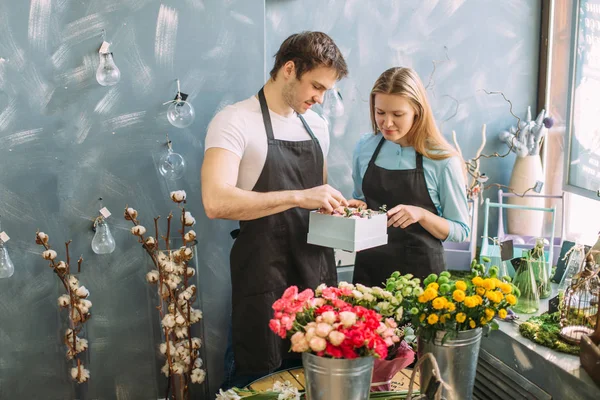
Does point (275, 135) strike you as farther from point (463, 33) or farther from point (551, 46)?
point (551, 46)

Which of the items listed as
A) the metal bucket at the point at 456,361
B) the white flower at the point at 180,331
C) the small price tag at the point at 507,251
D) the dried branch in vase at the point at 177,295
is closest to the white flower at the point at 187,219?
the dried branch in vase at the point at 177,295

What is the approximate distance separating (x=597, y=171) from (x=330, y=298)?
7.04 feet

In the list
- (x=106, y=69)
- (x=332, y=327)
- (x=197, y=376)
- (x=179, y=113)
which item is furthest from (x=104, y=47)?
(x=332, y=327)

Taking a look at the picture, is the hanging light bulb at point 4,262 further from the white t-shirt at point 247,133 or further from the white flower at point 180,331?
the white t-shirt at point 247,133

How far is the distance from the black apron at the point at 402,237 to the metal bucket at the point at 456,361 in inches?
34.7

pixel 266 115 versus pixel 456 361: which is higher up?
pixel 266 115

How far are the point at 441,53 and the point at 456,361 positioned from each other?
92.7 inches

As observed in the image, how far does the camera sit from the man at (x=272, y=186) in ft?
7.62

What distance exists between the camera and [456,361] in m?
1.67

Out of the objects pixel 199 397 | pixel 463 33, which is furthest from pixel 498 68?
pixel 199 397

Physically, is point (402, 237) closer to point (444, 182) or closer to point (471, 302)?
point (444, 182)

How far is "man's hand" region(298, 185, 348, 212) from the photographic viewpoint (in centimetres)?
233

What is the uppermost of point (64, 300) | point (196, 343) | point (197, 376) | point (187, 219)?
point (187, 219)

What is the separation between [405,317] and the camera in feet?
5.68
